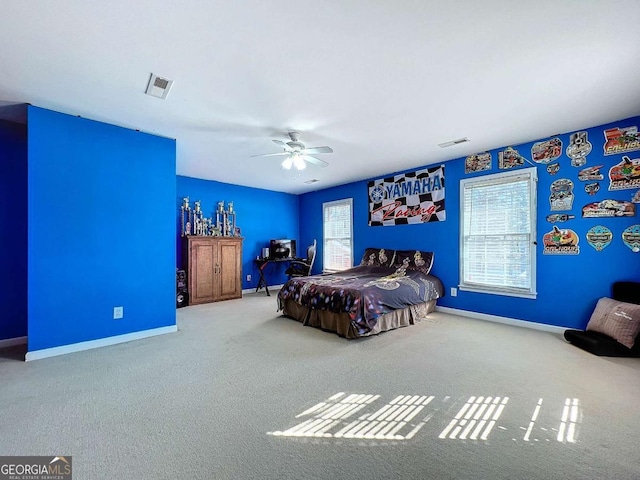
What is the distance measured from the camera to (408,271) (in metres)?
4.94

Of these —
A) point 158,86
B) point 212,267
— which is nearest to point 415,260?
point 212,267

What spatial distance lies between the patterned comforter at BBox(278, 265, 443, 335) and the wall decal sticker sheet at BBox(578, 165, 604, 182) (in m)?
2.27

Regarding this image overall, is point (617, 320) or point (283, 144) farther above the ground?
point (283, 144)

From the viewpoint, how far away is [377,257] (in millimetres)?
5559

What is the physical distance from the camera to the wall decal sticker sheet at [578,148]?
11.4 feet

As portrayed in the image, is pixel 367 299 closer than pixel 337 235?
Yes

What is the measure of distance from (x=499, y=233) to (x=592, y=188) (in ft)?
3.65

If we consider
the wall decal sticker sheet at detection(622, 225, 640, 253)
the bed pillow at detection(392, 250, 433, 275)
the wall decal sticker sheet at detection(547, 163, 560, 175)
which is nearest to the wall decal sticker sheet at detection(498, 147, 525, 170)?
the wall decal sticker sheet at detection(547, 163, 560, 175)

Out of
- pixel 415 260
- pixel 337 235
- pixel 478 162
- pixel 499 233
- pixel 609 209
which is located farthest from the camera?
pixel 337 235

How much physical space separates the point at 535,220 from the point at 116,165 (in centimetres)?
531

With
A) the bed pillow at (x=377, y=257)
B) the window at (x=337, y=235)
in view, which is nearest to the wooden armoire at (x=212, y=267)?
the window at (x=337, y=235)

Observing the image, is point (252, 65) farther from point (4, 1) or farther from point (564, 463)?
point (564, 463)

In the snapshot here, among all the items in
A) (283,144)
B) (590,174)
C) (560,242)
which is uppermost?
(283,144)

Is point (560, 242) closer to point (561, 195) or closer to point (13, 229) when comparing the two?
point (561, 195)
